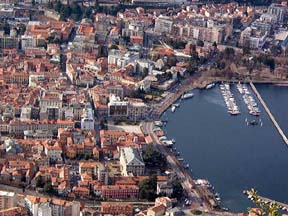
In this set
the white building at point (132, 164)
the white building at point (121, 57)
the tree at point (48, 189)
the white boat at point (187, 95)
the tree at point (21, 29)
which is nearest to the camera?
the tree at point (48, 189)

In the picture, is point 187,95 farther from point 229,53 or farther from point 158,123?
point 229,53

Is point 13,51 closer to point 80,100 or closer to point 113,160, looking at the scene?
point 80,100

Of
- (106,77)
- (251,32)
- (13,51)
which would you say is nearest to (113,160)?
(106,77)

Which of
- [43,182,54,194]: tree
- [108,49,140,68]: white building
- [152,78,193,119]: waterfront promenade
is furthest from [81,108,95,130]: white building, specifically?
[108,49,140,68]: white building

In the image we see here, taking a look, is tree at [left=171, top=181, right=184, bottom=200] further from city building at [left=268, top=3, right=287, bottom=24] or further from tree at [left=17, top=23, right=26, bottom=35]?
city building at [left=268, top=3, right=287, bottom=24]

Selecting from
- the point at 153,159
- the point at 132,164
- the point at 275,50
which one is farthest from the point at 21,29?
the point at 132,164

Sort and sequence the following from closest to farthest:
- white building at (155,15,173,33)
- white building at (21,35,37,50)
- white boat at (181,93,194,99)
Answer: white boat at (181,93,194,99)
white building at (21,35,37,50)
white building at (155,15,173,33)

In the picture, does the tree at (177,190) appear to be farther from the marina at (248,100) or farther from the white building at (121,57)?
the white building at (121,57)

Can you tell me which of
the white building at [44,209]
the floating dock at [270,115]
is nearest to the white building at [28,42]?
the floating dock at [270,115]

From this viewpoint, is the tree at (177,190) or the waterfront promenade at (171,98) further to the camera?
the waterfront promenade at (171,98)
